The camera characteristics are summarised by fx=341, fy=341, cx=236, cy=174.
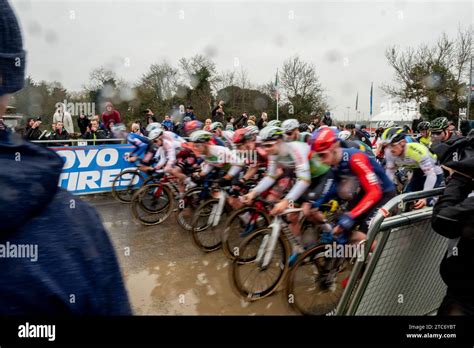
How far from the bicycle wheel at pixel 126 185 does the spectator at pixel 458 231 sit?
6.70 meters

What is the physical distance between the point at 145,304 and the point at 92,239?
3.21 m

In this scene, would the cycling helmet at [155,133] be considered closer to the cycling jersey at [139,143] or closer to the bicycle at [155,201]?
the cycling jersey at [139,143]

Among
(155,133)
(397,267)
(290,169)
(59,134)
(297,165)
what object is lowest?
(397,267)

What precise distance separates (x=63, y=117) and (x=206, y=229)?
18.8ft

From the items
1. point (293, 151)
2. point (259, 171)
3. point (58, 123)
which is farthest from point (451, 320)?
point (58, 123)

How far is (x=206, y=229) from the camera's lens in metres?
5.34

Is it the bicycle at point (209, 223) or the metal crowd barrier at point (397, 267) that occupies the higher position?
the metal crowd barrier at point (397, 267)

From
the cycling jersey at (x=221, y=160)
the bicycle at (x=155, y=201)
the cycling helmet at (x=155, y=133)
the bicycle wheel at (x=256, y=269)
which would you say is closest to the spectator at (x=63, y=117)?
the cycling helmet at (x=155, y=133)

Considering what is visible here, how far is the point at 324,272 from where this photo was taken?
359 cm

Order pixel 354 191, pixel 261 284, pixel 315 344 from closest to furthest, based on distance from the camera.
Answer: pixel 315 344
pixel 261 284
pixel 354 191

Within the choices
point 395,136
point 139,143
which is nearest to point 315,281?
point 395,136

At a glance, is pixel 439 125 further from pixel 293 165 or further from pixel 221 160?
pixel 221 160

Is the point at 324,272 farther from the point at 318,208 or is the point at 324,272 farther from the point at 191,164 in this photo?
the point at 191,164

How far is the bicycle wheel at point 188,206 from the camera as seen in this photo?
19.0ft
